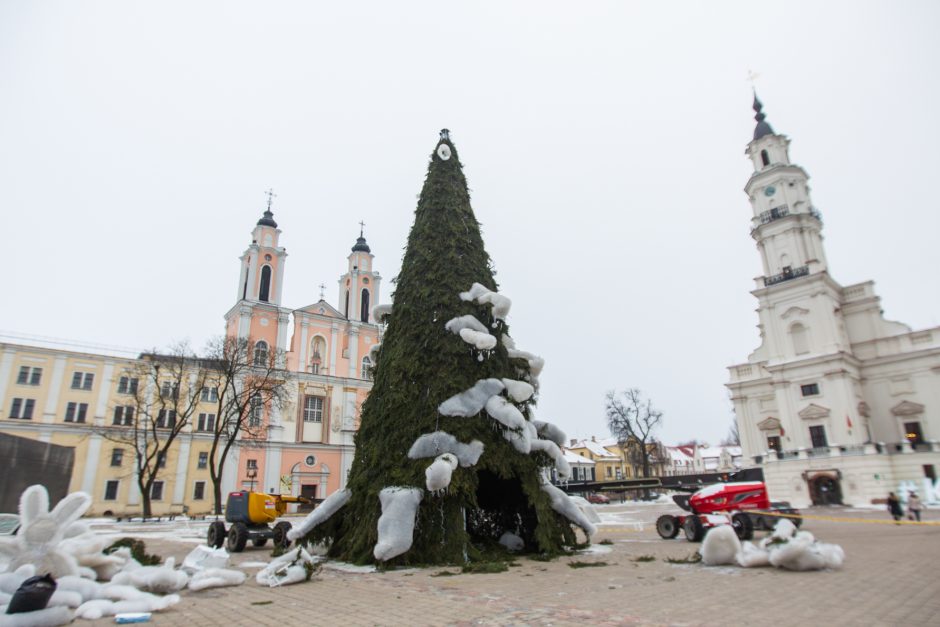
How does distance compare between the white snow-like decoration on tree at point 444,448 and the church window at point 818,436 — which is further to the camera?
the church window at point 818,436

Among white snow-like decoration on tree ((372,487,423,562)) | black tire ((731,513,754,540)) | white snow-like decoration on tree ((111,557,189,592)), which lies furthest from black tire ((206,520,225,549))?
black tire ((731,513,754,540))

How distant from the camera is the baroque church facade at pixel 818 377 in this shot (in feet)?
114

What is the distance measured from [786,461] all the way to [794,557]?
1338 inches

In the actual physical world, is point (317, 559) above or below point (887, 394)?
below

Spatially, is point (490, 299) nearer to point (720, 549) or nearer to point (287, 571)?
point (287, 571)

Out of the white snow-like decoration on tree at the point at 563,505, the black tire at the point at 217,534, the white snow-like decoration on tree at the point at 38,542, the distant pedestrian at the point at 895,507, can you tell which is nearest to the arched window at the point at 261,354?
the black tire at the point at 217,534

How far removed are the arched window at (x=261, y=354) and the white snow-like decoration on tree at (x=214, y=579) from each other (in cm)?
2861

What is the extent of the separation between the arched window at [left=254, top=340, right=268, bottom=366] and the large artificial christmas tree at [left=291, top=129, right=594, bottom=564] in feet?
87.3

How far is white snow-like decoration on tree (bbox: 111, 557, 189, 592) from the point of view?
24.6ft

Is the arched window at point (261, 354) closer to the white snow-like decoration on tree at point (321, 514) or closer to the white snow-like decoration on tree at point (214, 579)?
the white snow-like decoration on tree at point (321, 514)

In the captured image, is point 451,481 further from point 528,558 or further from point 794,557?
point 794,557

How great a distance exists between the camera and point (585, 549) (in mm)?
12234

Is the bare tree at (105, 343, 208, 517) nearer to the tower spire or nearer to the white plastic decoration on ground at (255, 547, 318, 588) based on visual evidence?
the white plastic decoration on ground at (255, 547, 318, 588)

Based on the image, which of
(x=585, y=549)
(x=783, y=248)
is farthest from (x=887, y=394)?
(x=585, y=549)
